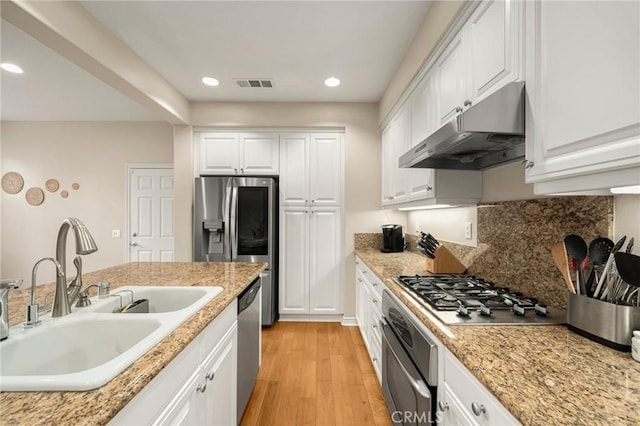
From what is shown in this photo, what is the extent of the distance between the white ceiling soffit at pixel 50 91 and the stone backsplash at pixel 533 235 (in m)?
3.77

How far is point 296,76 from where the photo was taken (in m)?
2.92

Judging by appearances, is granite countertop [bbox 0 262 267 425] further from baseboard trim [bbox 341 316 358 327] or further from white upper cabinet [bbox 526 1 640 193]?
baseboard trim [bbox 341 316 358 327]

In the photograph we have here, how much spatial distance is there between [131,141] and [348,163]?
135 inches

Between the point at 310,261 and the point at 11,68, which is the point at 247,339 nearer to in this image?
the point at 310,261

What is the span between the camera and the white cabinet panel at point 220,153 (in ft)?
11.7

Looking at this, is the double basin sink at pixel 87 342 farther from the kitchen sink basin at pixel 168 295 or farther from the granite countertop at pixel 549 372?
the granite countertop at pixel 549 372

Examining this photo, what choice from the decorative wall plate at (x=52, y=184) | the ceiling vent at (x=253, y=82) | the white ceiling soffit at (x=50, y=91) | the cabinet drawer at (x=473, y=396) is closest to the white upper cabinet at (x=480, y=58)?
the cabinet drawer at (x=473, y=396)

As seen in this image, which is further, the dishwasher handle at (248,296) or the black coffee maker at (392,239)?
the black coffee maker at (392,239)

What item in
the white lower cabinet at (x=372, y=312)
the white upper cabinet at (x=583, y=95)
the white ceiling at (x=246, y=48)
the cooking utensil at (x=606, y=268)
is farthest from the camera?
the white lower cabinet at (x=372, y=312)

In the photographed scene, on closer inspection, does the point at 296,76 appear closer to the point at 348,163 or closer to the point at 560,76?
the point at 348,163

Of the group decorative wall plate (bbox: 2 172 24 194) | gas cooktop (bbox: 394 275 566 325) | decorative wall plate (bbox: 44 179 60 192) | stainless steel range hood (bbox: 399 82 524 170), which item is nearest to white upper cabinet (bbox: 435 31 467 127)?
stainless steel range hood (bbox: 399 82 524 170)

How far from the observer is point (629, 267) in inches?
31.2

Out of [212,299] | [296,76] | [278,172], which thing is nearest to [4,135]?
[278,172]

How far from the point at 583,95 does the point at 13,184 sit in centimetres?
653
